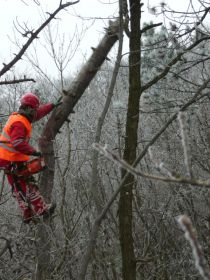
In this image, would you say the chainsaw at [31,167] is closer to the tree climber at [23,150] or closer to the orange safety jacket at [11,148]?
the tree climber at [23,150]

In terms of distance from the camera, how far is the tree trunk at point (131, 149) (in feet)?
13.5

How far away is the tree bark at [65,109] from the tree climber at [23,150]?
0.13 metres

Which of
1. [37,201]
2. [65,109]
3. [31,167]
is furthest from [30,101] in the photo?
[37,201]

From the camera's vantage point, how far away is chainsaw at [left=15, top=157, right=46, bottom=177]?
4777 millimetres

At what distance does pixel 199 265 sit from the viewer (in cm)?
69

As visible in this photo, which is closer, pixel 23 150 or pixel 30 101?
pixel 23 150

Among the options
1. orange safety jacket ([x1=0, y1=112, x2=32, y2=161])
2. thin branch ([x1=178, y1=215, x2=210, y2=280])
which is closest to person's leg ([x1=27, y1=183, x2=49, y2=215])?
orange safety jacket ([x1=0, y1=112, x2=32, y2=161])

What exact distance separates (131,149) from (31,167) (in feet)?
4.55

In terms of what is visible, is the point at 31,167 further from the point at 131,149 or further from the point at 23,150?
the point at 131,149

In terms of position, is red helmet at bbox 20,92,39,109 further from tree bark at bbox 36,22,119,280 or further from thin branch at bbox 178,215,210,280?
thin branch at bbox 178,215,210,280

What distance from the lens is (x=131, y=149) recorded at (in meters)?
4.29

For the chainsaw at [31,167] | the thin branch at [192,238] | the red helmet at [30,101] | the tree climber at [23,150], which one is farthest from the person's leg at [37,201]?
the thin branch at [192,238]

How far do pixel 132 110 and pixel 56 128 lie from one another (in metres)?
1.04

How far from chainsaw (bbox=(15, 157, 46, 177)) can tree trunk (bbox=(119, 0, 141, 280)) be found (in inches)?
44.1
